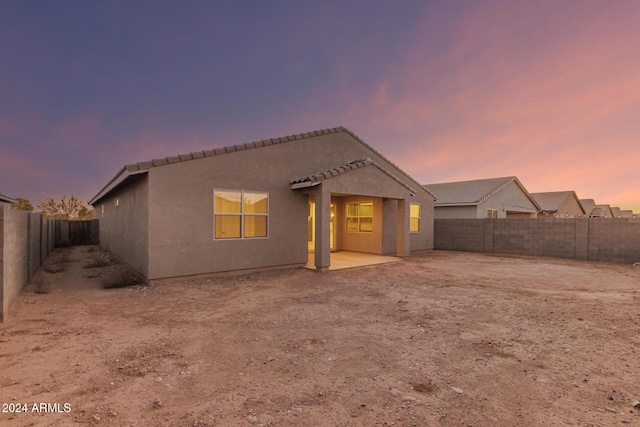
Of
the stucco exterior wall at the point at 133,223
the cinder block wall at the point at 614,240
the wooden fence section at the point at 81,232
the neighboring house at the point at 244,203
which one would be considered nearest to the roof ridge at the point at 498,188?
the cinder block wall at the point at 614,240

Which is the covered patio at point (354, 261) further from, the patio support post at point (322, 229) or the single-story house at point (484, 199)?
the single-story house at point (484, 199)

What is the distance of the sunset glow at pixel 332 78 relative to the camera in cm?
1125

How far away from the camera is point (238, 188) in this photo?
9.25 m

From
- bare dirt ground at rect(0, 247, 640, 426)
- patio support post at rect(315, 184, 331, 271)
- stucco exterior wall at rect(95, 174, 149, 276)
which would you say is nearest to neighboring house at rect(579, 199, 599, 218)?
bare dirt ground at rect(0, 247, 640, 426)

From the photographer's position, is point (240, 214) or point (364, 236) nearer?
point (240, 214)

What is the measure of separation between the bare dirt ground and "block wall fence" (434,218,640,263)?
8.02 m

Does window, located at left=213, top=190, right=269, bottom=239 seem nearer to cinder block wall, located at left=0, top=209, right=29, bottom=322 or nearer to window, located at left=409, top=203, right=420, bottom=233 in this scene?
cinder block wall, located at left=0, top=209, right=29, bottom=322

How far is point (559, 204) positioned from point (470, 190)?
13610 millimetres

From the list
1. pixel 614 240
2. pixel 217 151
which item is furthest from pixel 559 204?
pixel 217 151

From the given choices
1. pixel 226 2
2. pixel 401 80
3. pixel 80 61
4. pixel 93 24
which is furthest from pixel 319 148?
pixel 80 61

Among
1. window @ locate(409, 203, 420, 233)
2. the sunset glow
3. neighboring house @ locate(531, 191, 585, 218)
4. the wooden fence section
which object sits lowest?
the wooden fence section

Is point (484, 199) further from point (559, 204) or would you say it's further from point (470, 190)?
point (559, 204)

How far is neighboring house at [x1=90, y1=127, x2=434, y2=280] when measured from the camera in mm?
8055

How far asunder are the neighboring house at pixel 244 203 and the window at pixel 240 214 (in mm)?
32
